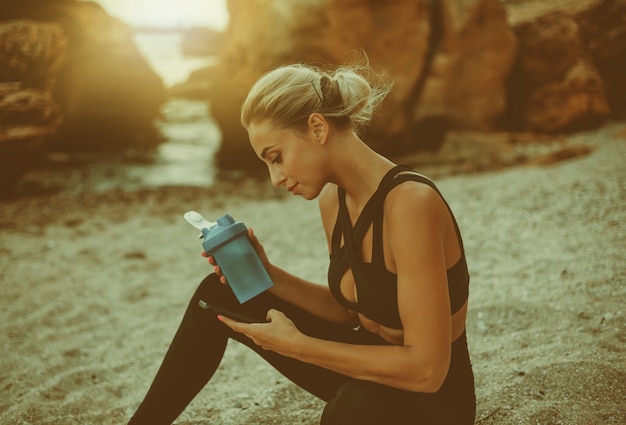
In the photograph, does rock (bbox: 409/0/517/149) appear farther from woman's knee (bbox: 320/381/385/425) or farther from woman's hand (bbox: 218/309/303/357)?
woman's knee (bbox: 320/381/385/425)

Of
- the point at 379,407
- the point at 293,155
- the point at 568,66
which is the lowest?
the point at 379,407

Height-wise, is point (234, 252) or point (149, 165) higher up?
point (234, 252)

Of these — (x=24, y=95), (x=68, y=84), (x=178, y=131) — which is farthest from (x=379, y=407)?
(x=178, y=131)

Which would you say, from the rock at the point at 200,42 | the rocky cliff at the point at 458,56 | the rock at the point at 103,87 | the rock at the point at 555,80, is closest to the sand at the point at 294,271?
the rock at the point at 555,80

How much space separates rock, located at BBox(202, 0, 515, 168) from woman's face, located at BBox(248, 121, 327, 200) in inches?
229

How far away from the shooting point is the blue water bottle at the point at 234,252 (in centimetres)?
167

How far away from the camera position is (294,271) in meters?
4.16

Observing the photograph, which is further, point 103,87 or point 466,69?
point 103,87

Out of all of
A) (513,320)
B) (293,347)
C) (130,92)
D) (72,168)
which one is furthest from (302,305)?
(130,92)

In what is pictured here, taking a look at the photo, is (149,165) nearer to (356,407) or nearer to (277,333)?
(277,333)

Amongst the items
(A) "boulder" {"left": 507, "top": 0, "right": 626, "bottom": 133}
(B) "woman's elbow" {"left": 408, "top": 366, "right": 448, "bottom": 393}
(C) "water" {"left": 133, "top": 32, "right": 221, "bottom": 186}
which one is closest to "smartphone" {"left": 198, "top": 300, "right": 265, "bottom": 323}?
(B) "woman's elbow" {"left": 408, "top": 366, "right": 448, "bottom": 393}

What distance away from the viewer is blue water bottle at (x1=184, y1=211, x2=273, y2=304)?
5.48ft

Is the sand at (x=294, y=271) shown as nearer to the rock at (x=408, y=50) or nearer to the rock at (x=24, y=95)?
the rock at (x=24, y=95)

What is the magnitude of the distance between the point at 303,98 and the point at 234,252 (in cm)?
51
